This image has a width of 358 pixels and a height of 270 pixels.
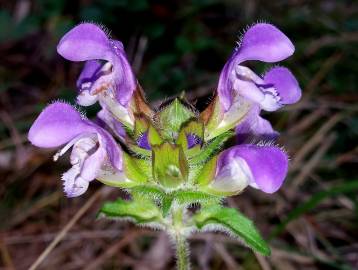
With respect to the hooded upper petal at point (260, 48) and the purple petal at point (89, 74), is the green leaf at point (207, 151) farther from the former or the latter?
the purple petal at point (89, 74)

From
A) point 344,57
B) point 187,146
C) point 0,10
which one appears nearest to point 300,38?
point 344,57

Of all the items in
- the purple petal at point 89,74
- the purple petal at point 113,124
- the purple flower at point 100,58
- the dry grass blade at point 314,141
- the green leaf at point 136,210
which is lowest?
the dry grass blade at point 314,141

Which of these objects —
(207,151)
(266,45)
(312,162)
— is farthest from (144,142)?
(312,162)

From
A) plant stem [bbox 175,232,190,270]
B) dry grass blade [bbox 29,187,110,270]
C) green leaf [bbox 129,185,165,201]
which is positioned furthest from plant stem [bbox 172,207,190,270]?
dry grass blade [bbox 29,187,110,270]

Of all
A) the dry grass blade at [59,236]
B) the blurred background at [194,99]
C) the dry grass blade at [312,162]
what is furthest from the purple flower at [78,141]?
the dry grass blade at [312,162]

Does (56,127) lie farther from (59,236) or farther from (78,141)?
(59,236)

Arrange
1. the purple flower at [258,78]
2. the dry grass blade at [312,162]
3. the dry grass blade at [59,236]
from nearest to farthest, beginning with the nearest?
1. the purple flower at [258,78]
2. the dry grass blade at [59,236]
3. the dry grass blade at [312,162]
